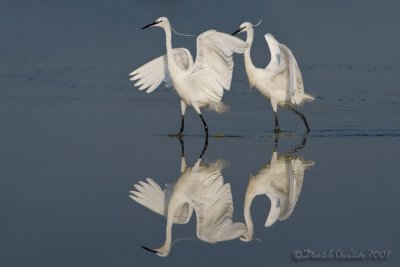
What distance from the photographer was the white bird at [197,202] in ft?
32.0

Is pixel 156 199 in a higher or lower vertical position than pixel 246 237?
higher

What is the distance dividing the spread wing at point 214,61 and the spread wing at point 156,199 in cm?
347

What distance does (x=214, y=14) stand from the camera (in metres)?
29.8

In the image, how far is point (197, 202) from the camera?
10.9 metres

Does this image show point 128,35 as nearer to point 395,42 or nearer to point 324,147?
point 395,42

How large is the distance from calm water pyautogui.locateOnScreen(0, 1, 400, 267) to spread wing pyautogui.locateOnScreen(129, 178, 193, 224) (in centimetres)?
13

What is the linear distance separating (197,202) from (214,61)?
4.90 meters

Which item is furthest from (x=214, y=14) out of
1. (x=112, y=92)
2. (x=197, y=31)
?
(x=112, y=92)

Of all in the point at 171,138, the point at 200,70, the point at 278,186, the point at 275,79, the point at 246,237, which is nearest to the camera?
the point at 246,237

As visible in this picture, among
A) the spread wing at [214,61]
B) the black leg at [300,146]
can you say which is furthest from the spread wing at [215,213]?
the spread wing at [214,61]

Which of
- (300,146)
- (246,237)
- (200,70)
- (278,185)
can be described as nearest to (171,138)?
(200,70)

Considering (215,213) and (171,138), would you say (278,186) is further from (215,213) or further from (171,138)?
(171,138)

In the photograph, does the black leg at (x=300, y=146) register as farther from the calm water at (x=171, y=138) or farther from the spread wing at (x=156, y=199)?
the spread wing at (x=156, y=199)

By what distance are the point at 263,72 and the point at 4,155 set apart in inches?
205
